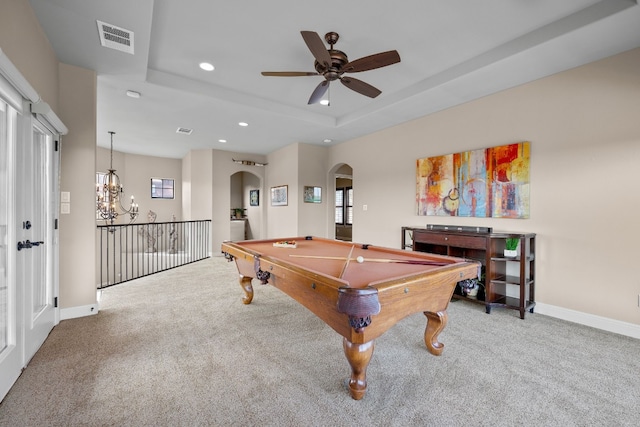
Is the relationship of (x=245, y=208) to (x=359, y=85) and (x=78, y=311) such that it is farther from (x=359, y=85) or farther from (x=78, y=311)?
(x=359, y=85)

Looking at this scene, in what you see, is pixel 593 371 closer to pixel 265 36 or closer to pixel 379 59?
pixel 379 59

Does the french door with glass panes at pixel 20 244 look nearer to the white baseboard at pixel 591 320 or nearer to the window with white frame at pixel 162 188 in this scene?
the white baseboard at pixel 591 320

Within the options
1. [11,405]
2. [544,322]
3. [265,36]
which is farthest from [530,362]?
[265,36]

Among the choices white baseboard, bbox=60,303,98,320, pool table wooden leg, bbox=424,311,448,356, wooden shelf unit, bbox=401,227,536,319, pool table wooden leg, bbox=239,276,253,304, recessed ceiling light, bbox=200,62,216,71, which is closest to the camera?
pool table wooden leg, bbox=424,311,448,356

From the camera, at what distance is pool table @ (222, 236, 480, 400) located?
146cm

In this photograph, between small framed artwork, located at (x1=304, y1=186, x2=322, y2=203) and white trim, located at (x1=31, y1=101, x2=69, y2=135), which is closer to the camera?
white trim, located at (x1=31, y1=101, x2=69, y2=135)

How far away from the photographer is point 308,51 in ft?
9.71

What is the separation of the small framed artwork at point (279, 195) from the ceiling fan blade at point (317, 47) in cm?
446

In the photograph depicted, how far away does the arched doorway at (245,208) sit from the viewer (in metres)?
8.58

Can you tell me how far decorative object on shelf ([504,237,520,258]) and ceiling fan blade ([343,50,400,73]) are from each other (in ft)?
7.70

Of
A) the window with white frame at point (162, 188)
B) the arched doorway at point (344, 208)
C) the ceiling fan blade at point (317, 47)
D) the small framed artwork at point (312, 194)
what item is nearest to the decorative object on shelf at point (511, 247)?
the ceiling fan blade at point (317, 47)

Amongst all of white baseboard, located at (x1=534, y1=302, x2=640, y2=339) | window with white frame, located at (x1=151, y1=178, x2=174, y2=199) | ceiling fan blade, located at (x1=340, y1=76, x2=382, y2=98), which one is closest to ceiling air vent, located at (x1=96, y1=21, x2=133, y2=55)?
ceiling fan blade, located at (x1=340, y1=76, x2=382, y2=98)

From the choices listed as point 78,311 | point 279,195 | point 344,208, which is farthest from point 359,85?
point 344,208

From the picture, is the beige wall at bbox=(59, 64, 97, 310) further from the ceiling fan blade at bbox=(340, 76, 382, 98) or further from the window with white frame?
the window with white frame
